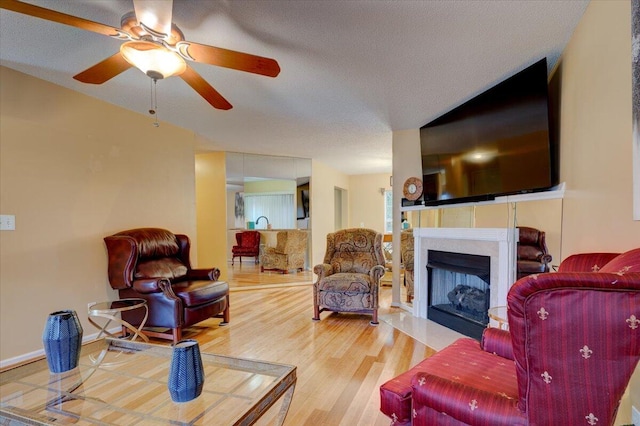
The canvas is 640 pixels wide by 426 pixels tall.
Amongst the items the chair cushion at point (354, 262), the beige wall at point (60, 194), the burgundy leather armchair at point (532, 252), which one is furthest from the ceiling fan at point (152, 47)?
the chair cushion at point (354, 262)

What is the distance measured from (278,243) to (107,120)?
128 inches

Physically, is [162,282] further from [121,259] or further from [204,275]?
[204,275]

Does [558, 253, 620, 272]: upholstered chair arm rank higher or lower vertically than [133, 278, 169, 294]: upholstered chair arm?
higher

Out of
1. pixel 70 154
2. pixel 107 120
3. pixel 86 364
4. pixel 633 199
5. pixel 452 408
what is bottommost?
pixel 86 364

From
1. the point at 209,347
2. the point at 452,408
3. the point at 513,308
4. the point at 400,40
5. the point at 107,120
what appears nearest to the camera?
the point at 513,308

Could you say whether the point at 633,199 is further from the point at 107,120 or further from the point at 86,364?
the point at 107,120

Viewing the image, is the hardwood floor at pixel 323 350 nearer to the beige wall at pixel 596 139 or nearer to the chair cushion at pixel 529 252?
the chair cushion at pixel 529 252

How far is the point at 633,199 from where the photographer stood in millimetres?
1282

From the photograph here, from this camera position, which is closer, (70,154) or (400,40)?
(400,40)

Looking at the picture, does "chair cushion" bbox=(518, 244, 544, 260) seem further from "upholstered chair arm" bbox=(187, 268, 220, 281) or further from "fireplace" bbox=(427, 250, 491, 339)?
"upholstered chair arm" bbox=(187, 268, 220, 281)

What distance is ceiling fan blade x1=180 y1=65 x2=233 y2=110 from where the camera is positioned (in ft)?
6.23

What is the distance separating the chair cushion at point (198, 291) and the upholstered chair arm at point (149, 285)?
171 millimetres

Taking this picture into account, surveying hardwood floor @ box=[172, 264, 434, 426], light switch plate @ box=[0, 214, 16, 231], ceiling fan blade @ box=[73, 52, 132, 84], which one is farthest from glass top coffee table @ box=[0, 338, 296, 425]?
ceiling fan blade @ box=[73, 52, 132, 84]

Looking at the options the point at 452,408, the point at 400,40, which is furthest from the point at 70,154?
the point at 452,408
